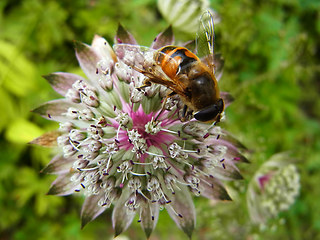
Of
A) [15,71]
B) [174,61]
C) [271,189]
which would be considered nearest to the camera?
[174,61]

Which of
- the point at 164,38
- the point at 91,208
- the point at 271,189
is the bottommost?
the point at 271,189

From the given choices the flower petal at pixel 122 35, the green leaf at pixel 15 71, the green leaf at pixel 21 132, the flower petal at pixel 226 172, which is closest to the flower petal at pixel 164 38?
the flower petal at pixel 122 35

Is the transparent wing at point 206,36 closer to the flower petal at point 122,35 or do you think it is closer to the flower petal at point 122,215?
the flower petal at point 122,35

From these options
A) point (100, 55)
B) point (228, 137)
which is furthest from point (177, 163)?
point (100, 55)

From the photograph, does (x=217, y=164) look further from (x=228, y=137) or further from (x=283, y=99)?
(x=283, y=99)

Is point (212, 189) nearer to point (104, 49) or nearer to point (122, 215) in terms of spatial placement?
point (122, 215)

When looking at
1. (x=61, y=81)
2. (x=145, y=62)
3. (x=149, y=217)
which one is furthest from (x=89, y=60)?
(x=149, y=217)

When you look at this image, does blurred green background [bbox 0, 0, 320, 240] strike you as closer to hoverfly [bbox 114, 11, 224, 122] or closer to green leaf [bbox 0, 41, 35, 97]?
green leaf [bbox 0, 41, 35, 97]
